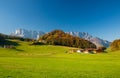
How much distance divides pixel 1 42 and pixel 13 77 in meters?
161

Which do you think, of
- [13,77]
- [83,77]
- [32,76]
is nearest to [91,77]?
[83,77]

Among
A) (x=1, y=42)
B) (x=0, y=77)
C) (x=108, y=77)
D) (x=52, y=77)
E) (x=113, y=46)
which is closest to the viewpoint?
(x=0, y=77)

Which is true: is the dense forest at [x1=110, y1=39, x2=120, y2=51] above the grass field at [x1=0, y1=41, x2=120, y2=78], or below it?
above

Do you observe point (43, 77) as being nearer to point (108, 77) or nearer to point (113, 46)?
point (108, 77)

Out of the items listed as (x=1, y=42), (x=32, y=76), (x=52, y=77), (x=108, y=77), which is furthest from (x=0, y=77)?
(x=1, y=42)

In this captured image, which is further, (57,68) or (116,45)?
(116,45)

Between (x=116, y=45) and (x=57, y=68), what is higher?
(x=116, y=45)

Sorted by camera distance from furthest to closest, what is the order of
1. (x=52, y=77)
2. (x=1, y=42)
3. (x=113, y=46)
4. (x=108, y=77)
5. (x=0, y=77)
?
1. (x=113, y=46)
2. (x=1, y=42)
3. (x=108, y=77)
4. (x=52, y=77)
5. (x=0, y=77)

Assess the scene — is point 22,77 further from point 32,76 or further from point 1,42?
point 1,42

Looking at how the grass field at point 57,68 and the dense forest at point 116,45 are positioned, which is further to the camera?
the dense forest at point 116,45

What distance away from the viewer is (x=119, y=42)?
633 ft

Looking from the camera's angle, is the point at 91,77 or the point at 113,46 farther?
the point at 113,46

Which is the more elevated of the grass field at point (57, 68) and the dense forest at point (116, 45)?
the dense forest at point (116, 45)

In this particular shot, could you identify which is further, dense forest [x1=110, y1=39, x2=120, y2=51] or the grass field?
dense forest [x1=110, y1=39, x2=120, y2=51]
